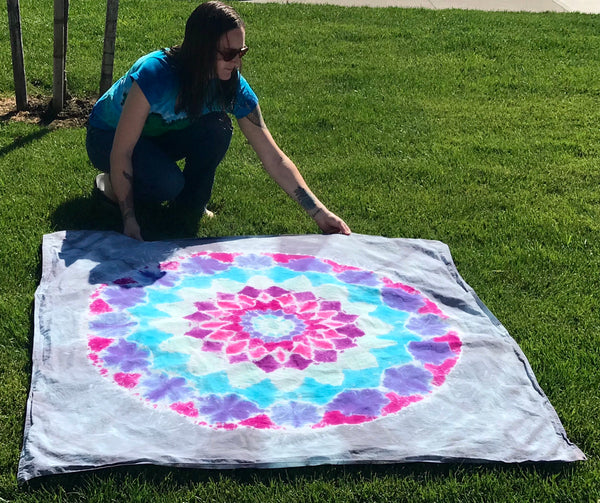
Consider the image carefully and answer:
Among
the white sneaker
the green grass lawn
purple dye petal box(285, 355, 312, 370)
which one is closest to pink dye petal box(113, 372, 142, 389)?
the green grass lawn

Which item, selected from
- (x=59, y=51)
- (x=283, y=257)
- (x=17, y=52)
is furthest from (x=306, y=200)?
(x=17, y=52)

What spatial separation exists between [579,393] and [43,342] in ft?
6.43

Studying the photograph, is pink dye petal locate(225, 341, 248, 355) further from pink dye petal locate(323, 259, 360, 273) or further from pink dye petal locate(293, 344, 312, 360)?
pink dye petal locate(323, 259, 360, 273)

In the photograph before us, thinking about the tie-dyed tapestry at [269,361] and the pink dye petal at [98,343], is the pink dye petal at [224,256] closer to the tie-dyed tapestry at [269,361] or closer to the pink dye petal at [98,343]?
the tie-dyed tapestry at [269,361]

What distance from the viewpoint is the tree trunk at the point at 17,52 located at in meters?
4.95

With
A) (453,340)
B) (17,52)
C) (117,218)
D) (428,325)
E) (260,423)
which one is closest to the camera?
(260,423)

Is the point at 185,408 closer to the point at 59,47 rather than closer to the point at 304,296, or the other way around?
the point at 304,296

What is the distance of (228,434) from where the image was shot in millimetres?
2557

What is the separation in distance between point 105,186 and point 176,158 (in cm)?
38

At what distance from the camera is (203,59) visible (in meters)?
3.43

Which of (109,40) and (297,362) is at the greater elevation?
(109,40)

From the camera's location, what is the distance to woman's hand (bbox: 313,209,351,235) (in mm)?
3869

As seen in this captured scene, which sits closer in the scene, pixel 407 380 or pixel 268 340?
pixel 407 380

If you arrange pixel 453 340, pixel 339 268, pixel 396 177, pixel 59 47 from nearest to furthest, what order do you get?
pixel 453 340, pixel 339 268, pixel 396 177, pixel 59 47
